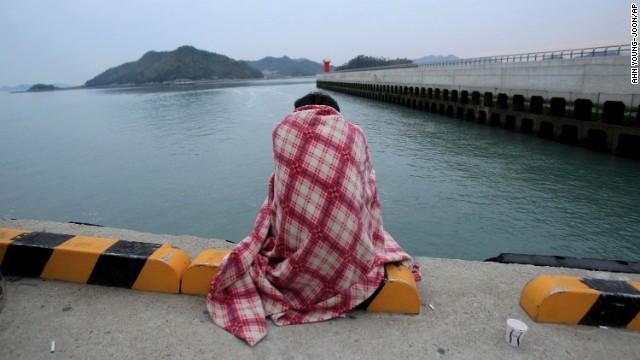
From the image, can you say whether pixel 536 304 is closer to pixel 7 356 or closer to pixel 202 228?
pixel 7 356

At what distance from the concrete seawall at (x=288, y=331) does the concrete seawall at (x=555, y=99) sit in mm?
11124

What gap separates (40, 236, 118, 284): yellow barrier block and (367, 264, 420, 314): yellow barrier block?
1.99m

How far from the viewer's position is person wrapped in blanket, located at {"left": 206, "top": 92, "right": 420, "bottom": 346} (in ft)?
7.73

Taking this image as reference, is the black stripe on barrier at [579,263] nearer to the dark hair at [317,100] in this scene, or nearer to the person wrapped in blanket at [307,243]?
the person wrapped in blanket at [307,243]

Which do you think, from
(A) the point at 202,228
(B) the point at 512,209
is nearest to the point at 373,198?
(A) the point at 202,228

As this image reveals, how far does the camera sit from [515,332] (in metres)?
2.25

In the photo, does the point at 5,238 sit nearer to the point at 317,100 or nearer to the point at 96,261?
the point at 96,261

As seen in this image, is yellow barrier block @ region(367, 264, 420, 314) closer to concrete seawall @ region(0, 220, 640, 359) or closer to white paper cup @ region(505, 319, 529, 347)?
concrete seawall @ region(0, 220, 640, 359)

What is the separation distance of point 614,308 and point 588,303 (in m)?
0.15

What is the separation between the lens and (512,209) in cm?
828

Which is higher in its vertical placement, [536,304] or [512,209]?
[536,304]

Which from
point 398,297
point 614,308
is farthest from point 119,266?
point 614,308

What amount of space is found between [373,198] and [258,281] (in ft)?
3.15

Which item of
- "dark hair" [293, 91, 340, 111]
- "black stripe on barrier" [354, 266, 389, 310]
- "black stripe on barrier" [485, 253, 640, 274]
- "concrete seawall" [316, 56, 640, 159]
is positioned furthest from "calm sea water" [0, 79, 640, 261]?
"dark hair" [293, 91, 340, 111]
